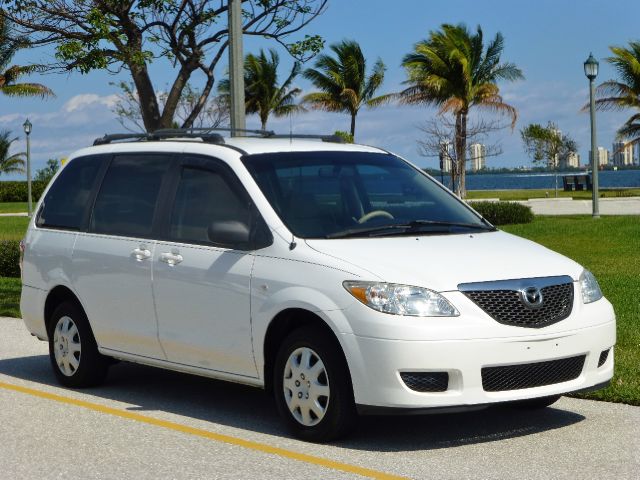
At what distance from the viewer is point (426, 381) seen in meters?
6.85

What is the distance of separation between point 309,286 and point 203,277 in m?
1.07

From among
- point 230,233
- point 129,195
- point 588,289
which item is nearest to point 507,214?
point 129,195

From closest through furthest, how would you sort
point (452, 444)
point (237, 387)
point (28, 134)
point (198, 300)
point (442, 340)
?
1. point (442, 340)
2. point (452, 444)
3. point (198, 300)
4. point (237, 387)
5. point (28, 134)

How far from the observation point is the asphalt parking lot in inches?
258

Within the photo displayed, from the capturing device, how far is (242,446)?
7.23 meters

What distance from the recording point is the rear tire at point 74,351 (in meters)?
9.40

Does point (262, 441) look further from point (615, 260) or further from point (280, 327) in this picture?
point (615, 260)

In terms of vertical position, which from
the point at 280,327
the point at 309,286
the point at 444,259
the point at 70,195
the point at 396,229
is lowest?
the point at 280,327

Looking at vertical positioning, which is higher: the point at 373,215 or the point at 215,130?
the point at 215,130

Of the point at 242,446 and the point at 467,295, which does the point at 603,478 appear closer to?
the point at 467,295

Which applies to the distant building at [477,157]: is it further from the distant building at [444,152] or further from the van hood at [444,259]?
the van hood at [444,259]

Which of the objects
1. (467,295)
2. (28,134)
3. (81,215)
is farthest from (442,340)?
(28,134)

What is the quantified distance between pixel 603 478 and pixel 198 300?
297 cm

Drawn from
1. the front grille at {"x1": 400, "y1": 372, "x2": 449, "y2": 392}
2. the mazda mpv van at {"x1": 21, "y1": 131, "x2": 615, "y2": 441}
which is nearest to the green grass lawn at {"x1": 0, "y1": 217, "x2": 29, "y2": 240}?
the mazda mpv van at {"x1": 21, "y1": 131, "x2": 615, "y2": 441}
